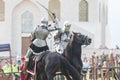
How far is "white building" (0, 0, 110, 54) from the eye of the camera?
47.6 m

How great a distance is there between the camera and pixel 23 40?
4719 centimetres

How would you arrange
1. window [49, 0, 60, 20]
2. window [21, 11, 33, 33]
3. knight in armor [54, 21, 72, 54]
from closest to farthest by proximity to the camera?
knight in armor [54, 21, 72, 54], window [21, 11, 33, 33], window [49, 0, 60, 20]

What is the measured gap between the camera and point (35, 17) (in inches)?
1909

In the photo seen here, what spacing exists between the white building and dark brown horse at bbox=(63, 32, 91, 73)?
34035 mm

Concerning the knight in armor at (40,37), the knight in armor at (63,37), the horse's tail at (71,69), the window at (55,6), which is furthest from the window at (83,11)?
the horse's tail at (71,69)

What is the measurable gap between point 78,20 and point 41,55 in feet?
124

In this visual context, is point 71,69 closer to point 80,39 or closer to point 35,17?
point 80,39

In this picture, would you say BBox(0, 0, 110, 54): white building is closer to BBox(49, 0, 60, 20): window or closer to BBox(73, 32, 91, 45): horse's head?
BBox(49, 0, 60, 20): window

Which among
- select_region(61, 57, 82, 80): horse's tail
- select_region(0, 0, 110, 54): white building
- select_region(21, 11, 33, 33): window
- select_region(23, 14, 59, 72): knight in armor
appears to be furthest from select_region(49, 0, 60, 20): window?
select_region(61, 57, 82, 80): horse's tail

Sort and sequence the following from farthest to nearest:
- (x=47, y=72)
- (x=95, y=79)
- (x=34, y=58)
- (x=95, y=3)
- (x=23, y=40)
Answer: (x=95, y=3)
(x=23, y=40)
(x=95, y=79)
(x=34, y=58)
(x=47, y=72)

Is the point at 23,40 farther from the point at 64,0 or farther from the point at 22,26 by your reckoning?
the point at 64,0

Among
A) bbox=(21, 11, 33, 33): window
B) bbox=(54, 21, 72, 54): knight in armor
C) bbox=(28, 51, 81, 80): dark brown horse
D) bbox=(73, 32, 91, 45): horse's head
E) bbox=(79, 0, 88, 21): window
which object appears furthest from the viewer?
bbox=(79, 0, 88, 21): window

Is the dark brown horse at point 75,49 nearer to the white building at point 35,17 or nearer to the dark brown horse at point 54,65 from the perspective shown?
the dark brown horse at point 54,65

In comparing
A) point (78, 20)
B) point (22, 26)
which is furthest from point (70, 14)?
point (22, 26)
